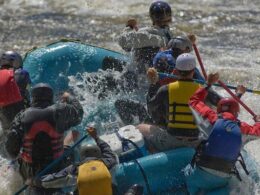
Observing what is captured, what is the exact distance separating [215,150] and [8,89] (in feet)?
7.48

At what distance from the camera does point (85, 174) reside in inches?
186

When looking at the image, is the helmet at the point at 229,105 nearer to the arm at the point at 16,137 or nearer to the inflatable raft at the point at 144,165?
the inflatable raft at the point at 144,165

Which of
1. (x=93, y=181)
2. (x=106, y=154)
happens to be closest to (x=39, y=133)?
(x=106, y=154)

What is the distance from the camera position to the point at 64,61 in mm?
7680

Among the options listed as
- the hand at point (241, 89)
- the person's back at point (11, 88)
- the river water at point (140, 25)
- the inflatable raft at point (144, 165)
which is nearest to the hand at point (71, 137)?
the inflatable raft at point (144, 165)

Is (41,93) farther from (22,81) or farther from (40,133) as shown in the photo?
(22,81)

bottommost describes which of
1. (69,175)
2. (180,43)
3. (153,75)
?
(69,175)

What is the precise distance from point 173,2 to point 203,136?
9586mm

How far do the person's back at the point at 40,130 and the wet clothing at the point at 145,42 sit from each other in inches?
72.9

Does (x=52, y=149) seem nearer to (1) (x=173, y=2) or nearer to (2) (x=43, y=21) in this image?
(2) (x=43, y=21)

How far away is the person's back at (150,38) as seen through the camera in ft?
23.4

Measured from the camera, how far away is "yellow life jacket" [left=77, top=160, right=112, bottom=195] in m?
4.70

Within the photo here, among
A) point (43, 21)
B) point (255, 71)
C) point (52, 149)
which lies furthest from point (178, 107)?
point (43, 21)

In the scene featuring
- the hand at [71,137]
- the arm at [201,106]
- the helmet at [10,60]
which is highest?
the helmet at [10,60]
